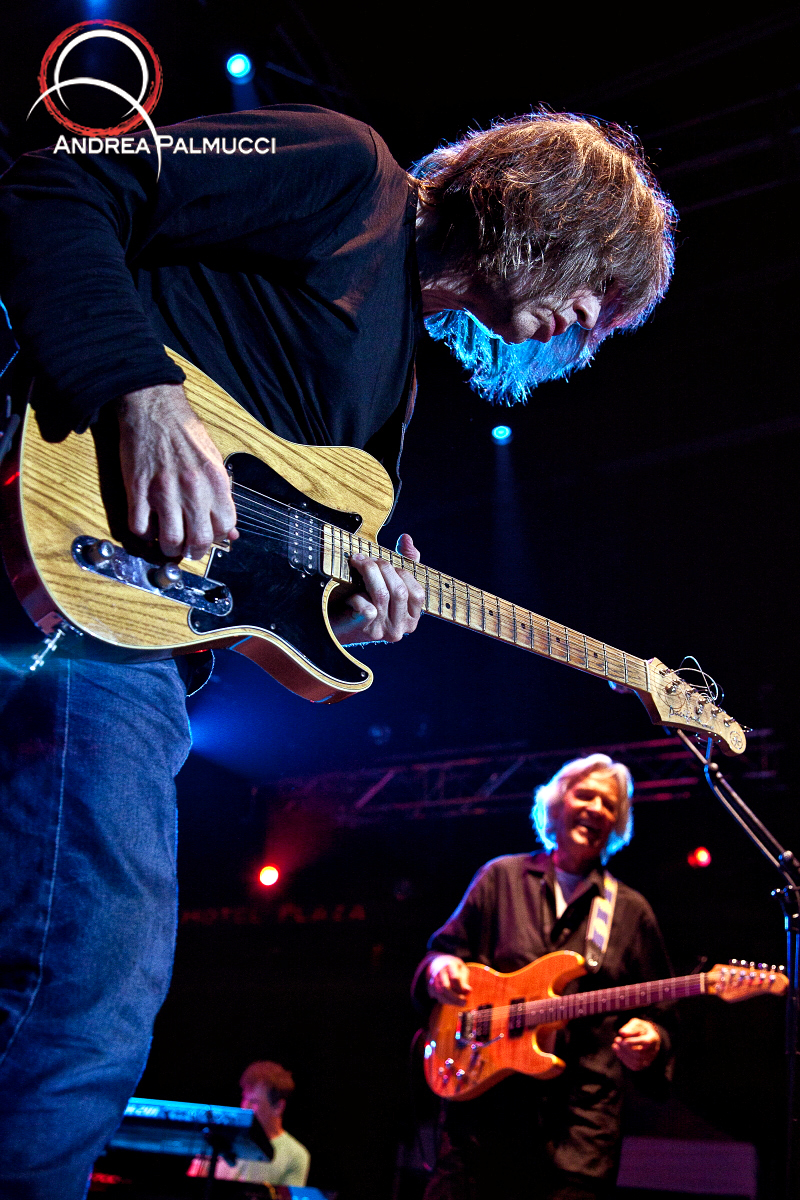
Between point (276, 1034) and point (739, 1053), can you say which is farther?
point (276, 1034)

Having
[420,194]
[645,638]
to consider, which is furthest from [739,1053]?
[420,194]

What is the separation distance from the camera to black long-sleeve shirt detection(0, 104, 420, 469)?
1.39 meters

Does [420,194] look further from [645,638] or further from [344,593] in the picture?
[645,638]

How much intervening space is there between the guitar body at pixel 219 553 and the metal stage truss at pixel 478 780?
Result: 340 inches

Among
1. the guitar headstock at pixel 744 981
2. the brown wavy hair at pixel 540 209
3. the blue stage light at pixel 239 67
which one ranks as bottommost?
the guitar headstock at pixel 744 981

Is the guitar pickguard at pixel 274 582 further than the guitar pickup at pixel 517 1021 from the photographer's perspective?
No

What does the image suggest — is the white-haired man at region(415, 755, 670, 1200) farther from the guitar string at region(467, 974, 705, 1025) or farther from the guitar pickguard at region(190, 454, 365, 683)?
the guitar pickguard at region(190, 454, 365, 683)

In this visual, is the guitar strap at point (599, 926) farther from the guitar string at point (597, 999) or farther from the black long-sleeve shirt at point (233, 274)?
the black long-sleeve shirt at point (233, 274)

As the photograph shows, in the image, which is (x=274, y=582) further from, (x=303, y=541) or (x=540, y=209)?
(x=540, y=209)

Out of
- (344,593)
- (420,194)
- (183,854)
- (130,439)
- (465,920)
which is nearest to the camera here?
(130,439)

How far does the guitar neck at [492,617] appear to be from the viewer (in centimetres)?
204

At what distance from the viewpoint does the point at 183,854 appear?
13.3m

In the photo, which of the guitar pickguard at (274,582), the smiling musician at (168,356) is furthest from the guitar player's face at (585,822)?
the guitar pickguard at (274,582)

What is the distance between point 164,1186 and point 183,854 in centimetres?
913
